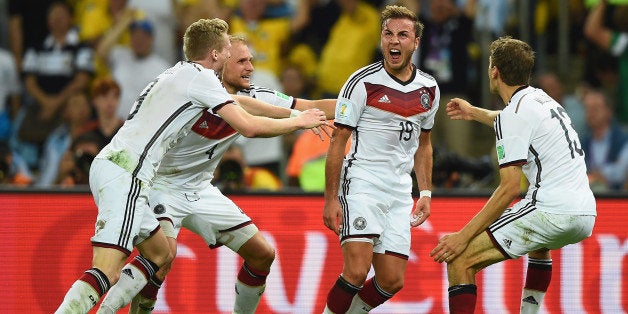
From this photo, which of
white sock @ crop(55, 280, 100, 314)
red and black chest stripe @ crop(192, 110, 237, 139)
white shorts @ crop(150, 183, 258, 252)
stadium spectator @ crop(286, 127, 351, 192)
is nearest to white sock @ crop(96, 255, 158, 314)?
white shorts @ crop(150, 183, 258, 252)

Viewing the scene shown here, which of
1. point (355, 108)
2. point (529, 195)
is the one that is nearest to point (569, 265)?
point (529, 195)

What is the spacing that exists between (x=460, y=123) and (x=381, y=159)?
4.47m

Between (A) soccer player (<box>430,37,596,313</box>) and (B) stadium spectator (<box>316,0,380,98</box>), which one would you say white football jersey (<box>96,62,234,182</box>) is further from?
(B) stadium spectator (<box>316,0,380,98</box>)

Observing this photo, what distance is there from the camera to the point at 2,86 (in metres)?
13.2

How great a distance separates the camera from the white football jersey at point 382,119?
8320mm

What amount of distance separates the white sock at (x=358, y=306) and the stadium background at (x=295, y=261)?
53.8 inches

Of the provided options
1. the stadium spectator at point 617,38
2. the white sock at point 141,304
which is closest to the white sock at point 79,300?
the white sock at point 141,304

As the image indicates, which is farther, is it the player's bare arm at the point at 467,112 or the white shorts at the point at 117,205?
the player's bare arm at the point at 467,112

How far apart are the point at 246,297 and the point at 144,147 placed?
1.64 metres

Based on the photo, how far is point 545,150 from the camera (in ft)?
25.8

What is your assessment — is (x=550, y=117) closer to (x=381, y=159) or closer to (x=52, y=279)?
(x=381, y=159)

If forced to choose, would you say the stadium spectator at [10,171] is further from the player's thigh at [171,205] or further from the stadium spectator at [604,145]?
the stadium spectator at [604,145]

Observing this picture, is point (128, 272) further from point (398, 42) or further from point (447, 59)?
point (447, 59)

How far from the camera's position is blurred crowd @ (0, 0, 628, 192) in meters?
12.3
